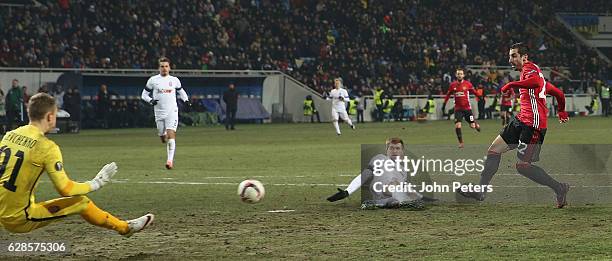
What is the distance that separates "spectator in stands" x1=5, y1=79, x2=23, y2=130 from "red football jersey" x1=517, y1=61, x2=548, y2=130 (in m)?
26.9

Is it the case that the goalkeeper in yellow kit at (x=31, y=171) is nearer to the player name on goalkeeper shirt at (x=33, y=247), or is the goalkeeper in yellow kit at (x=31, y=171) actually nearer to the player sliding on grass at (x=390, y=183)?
the player name on goalkeeper shirt at (x=33, y=247)

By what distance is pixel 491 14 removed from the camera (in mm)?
66125

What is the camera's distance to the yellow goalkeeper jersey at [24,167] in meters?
9.02

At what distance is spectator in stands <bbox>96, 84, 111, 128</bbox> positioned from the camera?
4282cm

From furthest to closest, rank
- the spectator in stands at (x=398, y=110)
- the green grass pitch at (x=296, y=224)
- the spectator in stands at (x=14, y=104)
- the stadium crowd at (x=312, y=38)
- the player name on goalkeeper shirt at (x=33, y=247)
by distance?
1. the spectator in stands at (x=398, y=110)
2. the stadium crowd at (x=312, y=38)
3. the spectator in stands at (x=14, y=104)
4. the player name on goalkeeper shirt at (x=33, y=247)
5. the green grass pitch at (x=296, y=224)

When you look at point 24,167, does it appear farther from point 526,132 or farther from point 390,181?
point 526,132

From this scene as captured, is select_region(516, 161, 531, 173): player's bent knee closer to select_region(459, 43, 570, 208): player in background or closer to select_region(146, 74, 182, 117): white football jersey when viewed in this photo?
select_region(459, 43, 570, 208): player in background

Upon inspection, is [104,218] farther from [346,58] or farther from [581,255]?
[346,58]

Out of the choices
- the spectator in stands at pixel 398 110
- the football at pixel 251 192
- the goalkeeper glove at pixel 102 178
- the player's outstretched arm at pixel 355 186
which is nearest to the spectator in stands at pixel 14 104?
the spectator in stands at pixel 398 110

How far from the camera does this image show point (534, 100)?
14172 millimetres

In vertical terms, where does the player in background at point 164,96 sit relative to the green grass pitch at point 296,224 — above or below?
above

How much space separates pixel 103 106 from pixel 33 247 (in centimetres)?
3398

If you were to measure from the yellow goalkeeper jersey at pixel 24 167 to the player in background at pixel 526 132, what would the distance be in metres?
6.77

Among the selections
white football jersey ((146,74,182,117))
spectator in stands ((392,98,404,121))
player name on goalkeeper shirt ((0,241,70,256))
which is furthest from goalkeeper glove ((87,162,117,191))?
spectator in stands ((392,98,404,121))
